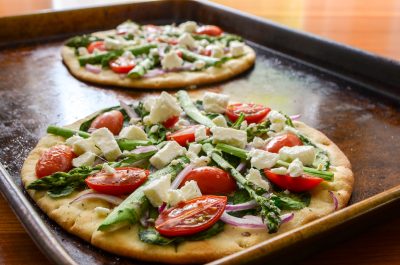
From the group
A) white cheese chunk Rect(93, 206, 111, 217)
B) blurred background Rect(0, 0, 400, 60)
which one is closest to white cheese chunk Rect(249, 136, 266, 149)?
white cheese chunk Rect(93, 206, 111, 217)

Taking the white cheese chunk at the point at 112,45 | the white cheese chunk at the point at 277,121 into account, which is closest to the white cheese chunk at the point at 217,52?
the white cheese chunk at the point at 112,45

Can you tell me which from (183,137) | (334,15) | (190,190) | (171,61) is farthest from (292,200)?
(334,15)

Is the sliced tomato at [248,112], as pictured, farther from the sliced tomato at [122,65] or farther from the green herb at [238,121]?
the sliced tomato at [122,65]

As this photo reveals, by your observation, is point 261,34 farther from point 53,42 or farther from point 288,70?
point 53,42

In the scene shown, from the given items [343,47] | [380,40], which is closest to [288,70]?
[343,47]

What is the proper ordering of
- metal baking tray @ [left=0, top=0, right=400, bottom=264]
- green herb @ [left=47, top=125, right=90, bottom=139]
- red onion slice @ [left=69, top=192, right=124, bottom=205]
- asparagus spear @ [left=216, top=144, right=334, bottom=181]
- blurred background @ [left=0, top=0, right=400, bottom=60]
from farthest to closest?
blurred background @ [left=0, top=0, right=400, bottom=60] → green herb @ [left=47, top=125, right=90, bottom=139] → asparagus spear @ [left=216, top=144, right=334, bottom=181] → red onion slice @ [left=69, top=192, right=124, bottom=205] → metal baking tray @ [left=0, top=0, right=400, bottom=264]

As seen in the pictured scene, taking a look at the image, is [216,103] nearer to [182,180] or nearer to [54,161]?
[182,180]

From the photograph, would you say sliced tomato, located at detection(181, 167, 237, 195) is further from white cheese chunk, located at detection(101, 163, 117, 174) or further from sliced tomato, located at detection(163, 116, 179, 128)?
sliced tomato, located at detection(163, 116, 179, 128)
